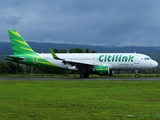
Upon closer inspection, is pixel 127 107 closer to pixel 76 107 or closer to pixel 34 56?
pixel 76 107

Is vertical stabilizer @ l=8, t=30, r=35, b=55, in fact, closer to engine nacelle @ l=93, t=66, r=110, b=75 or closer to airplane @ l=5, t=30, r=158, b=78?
airplane @ l=5, t=30, r=158, b=78

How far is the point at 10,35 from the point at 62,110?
38557 millimetres

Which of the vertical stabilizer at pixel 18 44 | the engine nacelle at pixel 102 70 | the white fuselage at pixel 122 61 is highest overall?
the vertical stabilizer at pixel 18 44

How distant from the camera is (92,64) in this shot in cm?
4744

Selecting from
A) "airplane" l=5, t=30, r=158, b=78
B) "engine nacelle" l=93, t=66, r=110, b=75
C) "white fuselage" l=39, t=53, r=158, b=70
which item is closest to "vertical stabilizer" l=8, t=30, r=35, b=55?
"airplane" l=5, t=30, r=158, b=78

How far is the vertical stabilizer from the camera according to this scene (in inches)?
2016

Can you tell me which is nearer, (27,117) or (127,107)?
(27,117)

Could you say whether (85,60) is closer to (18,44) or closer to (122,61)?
(122,61)

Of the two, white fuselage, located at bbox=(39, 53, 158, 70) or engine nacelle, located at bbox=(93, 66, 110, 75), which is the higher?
white fuselage, located at bbox=(39, 53, 158, 70)

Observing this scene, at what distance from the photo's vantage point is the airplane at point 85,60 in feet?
155

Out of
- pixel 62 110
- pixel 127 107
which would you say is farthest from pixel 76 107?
pixel 127 107

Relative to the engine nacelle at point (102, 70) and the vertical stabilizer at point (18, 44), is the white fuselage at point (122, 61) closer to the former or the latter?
the engine nacelle at point (102, 70)

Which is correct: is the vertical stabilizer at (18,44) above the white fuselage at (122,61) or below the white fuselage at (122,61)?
above

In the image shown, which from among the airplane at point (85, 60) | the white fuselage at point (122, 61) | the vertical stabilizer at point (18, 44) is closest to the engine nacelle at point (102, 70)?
the airplane at point (85, 60)
